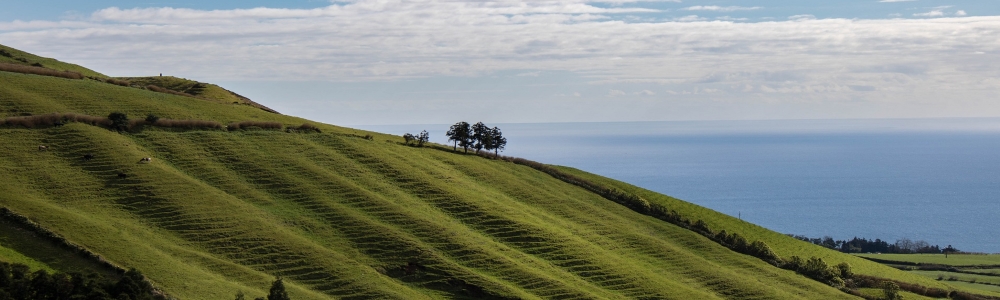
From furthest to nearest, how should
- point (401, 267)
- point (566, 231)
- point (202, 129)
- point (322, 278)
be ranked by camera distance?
point (202, 129), point (566, 231), point (401, 267), point (322, 278)

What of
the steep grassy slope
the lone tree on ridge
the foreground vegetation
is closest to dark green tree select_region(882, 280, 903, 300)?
the foreground vegetation

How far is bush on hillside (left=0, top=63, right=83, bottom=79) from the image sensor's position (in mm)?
97438

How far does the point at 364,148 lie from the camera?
90312 millimetres

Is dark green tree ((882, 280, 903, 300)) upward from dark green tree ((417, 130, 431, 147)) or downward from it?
downward

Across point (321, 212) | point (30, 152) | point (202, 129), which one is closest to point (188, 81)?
point (202, 129)

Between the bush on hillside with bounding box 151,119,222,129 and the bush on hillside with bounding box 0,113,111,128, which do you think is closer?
the bush on hillside with bounding box 0,113,111,128

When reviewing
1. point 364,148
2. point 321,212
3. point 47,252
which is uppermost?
point 364,148

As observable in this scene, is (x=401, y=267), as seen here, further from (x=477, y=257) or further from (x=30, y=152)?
(x=30, y=152)

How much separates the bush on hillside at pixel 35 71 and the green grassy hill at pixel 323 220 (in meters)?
4.59

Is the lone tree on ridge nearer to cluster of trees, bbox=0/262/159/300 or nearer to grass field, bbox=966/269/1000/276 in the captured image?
cluster of trees, bbox=0/262/159/300

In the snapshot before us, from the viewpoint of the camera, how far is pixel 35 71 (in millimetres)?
98500

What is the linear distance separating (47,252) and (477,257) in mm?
30127

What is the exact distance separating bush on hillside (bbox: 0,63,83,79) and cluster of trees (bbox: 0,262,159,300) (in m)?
58.3

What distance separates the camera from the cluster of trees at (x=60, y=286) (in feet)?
147
